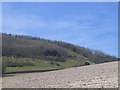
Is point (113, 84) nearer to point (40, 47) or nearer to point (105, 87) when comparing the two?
point (105, 87)

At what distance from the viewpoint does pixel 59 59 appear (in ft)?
552

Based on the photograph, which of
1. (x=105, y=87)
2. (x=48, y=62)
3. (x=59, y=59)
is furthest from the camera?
(x=59, y=59)

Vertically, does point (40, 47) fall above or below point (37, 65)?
above

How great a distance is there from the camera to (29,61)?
139 metres

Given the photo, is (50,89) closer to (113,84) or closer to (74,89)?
(74,89)

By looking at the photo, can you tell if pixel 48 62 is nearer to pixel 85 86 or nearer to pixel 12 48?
pixel 12 48

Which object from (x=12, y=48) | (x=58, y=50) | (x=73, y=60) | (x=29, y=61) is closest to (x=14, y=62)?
(x=29, y=61)

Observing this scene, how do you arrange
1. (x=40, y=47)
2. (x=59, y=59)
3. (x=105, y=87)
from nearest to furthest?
(x=105, y=87)
(x=40, y=47)
(x=59, y=59)

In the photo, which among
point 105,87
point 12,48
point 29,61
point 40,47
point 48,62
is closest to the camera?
point 105,87

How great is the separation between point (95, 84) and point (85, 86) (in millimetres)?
808

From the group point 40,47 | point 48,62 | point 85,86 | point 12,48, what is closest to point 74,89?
point 85,86

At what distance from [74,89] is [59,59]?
498 feet

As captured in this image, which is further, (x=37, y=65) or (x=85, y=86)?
(x=37, y=65)

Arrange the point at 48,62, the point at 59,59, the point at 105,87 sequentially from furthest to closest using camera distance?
the point at 59,59, the point at 48,62, the point at 105,87
